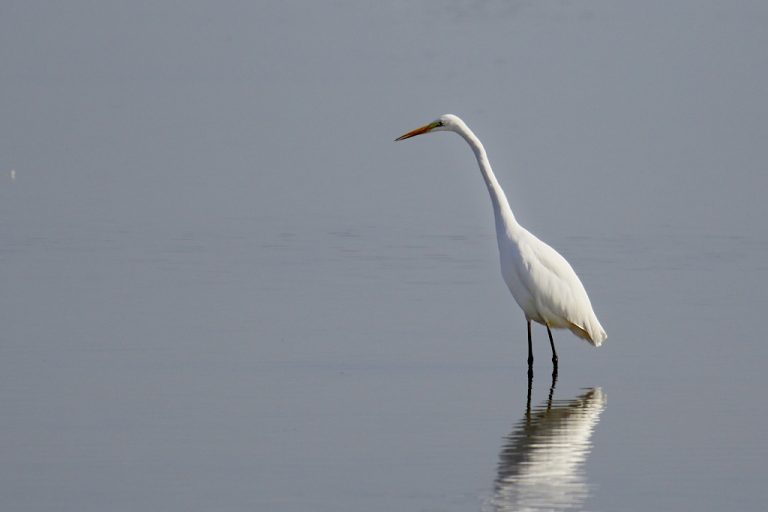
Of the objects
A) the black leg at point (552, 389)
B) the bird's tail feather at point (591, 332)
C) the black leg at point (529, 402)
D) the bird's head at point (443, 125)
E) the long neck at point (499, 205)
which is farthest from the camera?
the bird's head at point (443, 125)

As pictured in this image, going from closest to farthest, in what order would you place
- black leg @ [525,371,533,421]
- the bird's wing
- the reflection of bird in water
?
the reflection of bird in water < black leg @ [525,371,533,421] < the bird's wing

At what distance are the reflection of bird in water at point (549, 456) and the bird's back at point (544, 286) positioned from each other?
1.02 meters

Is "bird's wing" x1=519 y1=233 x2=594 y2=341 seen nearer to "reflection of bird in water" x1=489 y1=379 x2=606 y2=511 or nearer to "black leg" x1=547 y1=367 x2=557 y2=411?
"black leg" x1=547 y1=367 x2=557 y2=411

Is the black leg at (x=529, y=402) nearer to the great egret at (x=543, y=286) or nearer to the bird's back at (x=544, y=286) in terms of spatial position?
the great egret at (x=543, y=286)

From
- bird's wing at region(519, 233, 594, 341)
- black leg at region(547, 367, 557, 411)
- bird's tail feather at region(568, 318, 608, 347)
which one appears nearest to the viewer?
black leg at region(547, 367, 557, 411)

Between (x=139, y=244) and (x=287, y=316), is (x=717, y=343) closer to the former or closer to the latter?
(x=287, y=316)

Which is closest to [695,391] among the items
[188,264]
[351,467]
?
[351,467]

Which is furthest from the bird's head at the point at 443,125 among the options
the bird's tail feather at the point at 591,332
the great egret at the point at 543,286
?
the bird's tail feather at the point at 591,332

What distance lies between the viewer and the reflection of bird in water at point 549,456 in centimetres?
846

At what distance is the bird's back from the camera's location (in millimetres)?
12508

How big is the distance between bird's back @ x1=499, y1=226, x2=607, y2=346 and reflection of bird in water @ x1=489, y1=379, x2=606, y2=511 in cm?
102

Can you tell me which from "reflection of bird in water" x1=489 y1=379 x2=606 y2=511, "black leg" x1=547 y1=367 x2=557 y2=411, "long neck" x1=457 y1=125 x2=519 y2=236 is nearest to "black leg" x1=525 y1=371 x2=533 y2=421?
"reflection of bird in water" x1=489 y1=379 x2=606 y2=511

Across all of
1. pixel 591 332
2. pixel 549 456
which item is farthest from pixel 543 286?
pixel 549 456

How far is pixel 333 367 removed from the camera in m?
12.5
